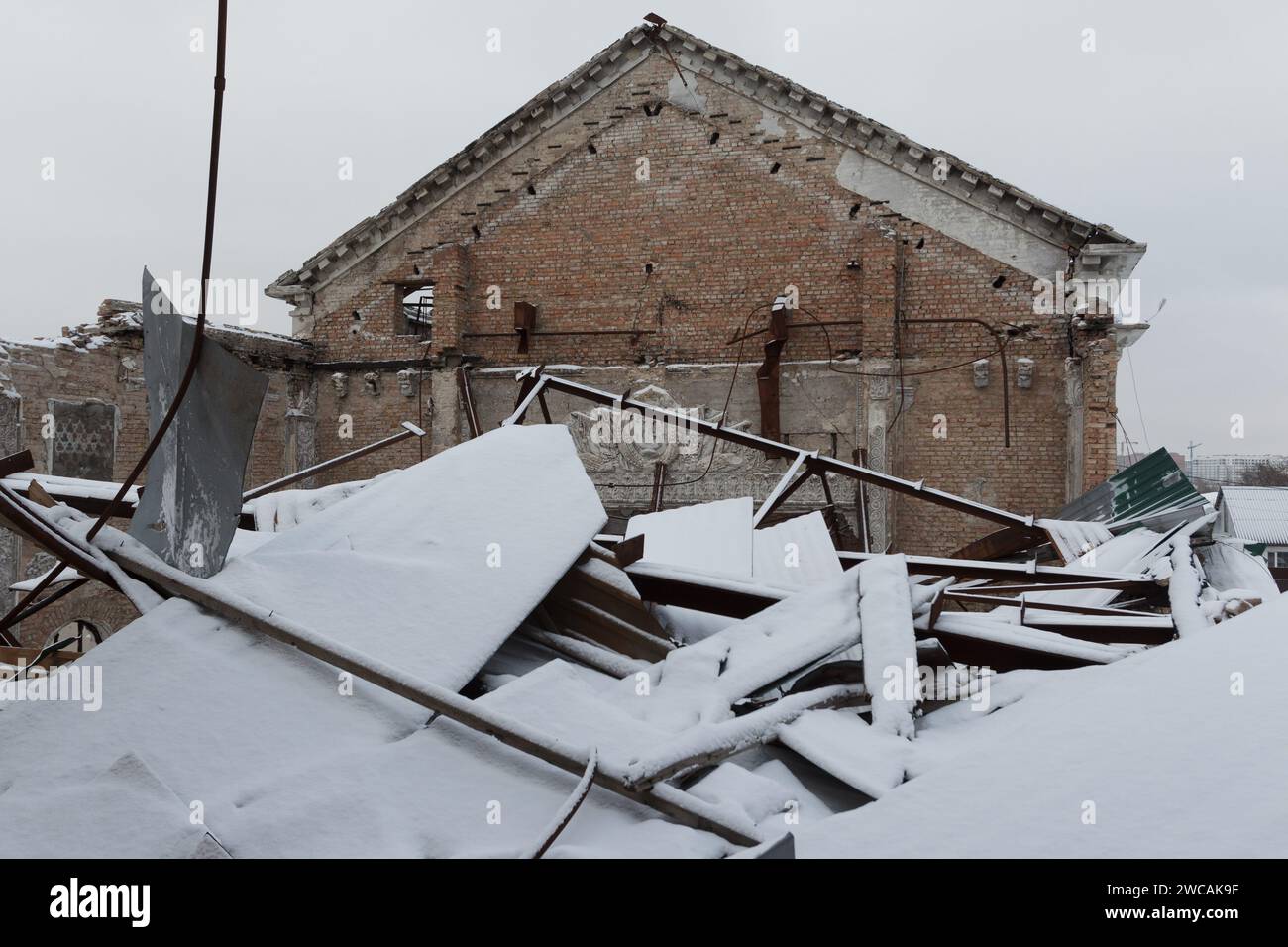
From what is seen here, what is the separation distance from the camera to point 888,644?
283 centimetres

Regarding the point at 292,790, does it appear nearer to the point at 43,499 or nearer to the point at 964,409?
the point at 43,499

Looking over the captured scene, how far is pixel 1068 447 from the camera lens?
1077 centimetres

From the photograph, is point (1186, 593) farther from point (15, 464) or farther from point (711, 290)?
point (711, 290)

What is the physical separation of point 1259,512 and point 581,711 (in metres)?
32.9

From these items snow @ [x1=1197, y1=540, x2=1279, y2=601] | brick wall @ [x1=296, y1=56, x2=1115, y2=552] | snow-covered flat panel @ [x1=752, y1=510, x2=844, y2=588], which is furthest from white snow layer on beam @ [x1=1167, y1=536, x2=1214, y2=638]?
brick wall @ [x1=296, y1=56, x2=1115, y2=552]

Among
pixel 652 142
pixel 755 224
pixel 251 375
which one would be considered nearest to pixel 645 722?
pixel 251 375

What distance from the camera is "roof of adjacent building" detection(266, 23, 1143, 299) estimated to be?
35.8 feet

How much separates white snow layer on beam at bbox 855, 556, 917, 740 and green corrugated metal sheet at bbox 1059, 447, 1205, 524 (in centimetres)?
387

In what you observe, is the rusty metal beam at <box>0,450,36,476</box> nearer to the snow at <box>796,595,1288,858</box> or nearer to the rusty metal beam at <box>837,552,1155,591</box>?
the snow at <box>796,595,1288,858</box>

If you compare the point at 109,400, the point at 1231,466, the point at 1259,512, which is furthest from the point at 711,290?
the point at 1231,466

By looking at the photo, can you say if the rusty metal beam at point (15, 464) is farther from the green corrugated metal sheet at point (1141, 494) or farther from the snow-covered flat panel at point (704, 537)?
the green corrugated metal sheet at point (1141, 494)

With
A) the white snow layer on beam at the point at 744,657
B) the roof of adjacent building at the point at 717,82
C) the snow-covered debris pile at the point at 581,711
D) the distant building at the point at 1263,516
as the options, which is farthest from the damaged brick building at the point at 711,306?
the distant building at the point at 1263,516

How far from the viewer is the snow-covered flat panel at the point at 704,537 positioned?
4.60m
